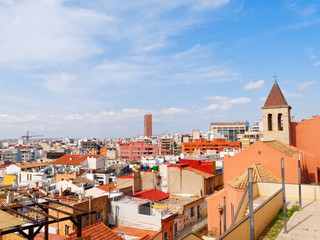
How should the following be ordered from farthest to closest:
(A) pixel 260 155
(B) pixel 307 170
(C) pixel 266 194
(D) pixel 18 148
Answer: (D) pixel 18 148, (B) pixel 307 170, (A) pixel 260 155, (C) pixel 266 194

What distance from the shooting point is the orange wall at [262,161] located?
1789 centimetres

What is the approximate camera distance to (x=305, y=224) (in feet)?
33.8

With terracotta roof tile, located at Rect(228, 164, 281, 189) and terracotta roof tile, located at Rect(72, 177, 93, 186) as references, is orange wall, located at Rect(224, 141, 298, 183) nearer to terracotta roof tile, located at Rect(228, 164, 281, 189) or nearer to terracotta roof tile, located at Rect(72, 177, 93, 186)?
terracotta roof tile, located at Rect(228, 164, 281, 189)

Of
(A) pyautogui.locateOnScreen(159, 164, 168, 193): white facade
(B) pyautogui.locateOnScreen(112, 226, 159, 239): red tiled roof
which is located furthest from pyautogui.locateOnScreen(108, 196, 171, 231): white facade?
(A) pyautogui.locateOnScreen(159, 164, 168, 193): white facade

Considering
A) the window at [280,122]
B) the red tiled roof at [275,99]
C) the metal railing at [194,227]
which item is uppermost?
the red tiled roof at [275,99]

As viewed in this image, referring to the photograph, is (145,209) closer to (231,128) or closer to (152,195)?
(152,195)

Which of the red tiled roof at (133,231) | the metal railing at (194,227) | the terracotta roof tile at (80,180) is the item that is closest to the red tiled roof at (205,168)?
the metal railing at (194,227)

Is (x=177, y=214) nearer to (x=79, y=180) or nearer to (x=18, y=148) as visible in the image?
(x=79, y=180)

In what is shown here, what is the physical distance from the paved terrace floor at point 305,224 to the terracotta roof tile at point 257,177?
10.5 ft

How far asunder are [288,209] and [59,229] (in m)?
16.1

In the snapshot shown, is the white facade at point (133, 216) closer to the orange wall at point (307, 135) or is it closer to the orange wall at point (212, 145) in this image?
the orange wall at point (307, 135)

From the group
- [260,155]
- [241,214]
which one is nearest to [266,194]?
[241,214]

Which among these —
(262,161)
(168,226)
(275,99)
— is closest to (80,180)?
(168,226)

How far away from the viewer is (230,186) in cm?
1578
